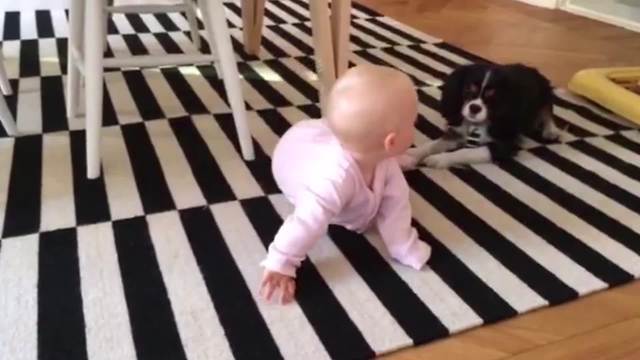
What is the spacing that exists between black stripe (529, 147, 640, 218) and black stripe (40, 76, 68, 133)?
3.16ft

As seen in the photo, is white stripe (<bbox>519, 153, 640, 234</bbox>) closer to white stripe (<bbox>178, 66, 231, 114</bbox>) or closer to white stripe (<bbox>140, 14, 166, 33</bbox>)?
white stripe (<bbox>178, 66, 231, 114</bbox>)

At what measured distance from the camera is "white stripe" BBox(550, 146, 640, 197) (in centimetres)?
106

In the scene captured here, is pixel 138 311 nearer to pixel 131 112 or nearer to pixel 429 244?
pixel 429 244

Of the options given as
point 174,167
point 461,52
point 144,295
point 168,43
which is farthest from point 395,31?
point 144,295

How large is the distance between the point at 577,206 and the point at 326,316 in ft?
1.65

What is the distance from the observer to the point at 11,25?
1.95 meters

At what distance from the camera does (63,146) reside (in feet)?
3.79

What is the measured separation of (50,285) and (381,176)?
1.47 feet

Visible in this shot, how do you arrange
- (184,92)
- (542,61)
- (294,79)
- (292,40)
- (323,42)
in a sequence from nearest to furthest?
(323,42) → (184,92) → (294,79) → (542,61) → (292,40)

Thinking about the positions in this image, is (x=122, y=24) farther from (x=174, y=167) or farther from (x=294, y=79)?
(x=174, y=167)

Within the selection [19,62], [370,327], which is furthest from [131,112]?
[370,327]

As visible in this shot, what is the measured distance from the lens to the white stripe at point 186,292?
0.67 metres

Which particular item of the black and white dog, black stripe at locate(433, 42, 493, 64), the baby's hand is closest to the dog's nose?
the black and white dog

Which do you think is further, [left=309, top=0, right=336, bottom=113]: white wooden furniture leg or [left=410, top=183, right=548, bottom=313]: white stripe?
[left=309, top=0, right=336, bottom=113]: white wooden furniture leg
